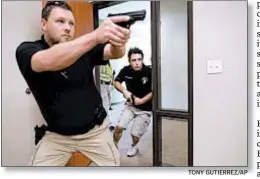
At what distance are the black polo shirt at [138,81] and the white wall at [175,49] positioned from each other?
100mm

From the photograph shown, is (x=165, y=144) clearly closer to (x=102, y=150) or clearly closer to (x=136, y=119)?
(x=136, y=119)

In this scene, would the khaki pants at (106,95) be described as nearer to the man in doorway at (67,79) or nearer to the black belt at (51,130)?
the man in doorway at (67,79)

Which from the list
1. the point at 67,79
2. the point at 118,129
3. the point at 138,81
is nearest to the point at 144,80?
the point at 138,81

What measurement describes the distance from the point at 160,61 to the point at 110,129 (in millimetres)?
534

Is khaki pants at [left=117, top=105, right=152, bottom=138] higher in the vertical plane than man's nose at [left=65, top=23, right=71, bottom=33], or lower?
lower

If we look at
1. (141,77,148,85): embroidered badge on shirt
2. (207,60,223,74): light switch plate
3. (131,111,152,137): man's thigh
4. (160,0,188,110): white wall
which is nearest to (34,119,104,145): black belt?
(131,111,152,137): man's thigh

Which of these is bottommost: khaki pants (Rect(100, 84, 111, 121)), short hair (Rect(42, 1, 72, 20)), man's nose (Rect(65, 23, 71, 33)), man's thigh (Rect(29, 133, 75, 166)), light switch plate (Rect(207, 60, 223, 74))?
man's thigh (Rect(29, 133, 75, 166))

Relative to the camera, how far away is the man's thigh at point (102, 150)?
81.8 inches

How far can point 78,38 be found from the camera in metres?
2.02

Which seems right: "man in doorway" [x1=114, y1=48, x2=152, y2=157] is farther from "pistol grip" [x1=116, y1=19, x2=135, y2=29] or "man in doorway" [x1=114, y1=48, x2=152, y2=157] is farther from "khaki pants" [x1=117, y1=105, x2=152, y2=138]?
"pistol grip" [x1=116, y1=19, x2=135, y2=29]

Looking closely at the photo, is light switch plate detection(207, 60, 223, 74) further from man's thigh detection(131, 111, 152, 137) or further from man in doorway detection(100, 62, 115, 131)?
man in doorway detection(100, 62, 115, 131)

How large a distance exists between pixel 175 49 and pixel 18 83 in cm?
100

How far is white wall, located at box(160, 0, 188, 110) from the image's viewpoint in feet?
6.64

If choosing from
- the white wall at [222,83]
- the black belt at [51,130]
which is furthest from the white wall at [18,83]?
the white wall at [222,83]
